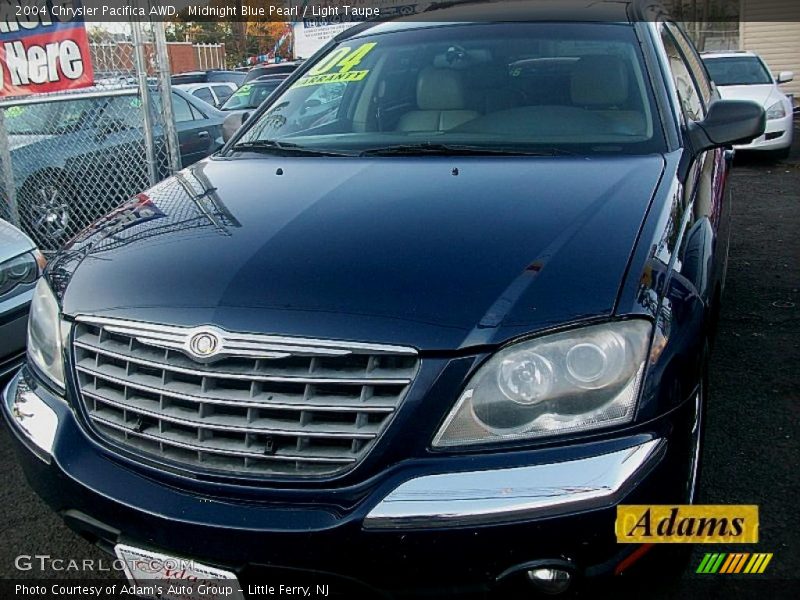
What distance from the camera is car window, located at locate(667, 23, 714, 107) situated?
4.06m

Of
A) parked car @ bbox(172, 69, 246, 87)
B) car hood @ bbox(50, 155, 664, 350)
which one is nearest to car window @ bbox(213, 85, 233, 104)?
parked car @ bbox(172, 69, 246, 87)

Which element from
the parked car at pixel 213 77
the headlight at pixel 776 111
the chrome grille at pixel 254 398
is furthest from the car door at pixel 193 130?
the parked car at pixel 213 77

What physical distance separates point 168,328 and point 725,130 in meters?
2.19

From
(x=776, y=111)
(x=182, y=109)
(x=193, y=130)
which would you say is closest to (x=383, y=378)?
(x=193, y=130)

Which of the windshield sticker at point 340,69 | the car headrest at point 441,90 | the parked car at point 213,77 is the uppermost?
the windshield sticker at point 340,69

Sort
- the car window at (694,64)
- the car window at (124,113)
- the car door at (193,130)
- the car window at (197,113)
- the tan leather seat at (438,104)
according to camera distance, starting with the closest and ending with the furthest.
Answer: the tan leather seat at (438,104), the car window at (694,64), the car window at (124,113), the car door at (193,130), the car window at (197,113)

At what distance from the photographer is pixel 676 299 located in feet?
6.52

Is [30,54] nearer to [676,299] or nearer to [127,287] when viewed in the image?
[127,287]

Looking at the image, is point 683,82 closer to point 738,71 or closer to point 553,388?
point 553,388

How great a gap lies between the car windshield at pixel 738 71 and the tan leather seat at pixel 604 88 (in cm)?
883

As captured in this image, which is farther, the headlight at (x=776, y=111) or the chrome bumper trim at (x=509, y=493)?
the headlight at (x=776, y=111)

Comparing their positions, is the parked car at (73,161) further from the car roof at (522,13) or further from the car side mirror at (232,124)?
the car roof at (522,13)

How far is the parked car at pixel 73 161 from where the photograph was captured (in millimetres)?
6387

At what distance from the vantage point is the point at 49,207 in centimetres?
646
